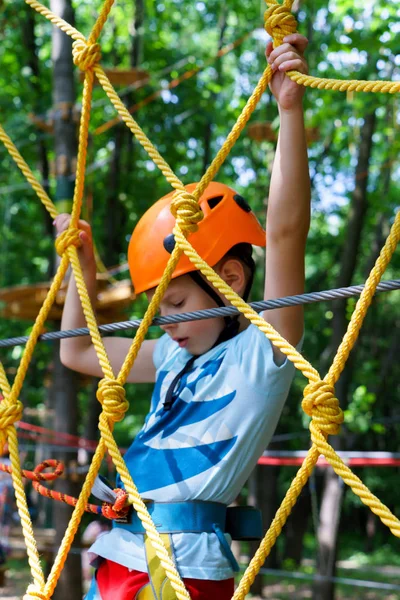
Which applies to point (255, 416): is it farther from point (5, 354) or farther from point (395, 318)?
point (395, 318)

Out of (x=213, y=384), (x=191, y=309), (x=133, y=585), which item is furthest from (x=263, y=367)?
(x=133, y=585)

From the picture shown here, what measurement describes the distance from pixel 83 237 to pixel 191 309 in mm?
364

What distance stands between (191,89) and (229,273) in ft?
19.3

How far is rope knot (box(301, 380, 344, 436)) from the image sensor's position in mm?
982

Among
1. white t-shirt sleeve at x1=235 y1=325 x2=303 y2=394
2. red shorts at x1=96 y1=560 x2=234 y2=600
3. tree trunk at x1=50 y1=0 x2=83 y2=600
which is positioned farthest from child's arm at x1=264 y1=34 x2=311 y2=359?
tree trunk at x1=50 y1=0 x2=83 y2=600

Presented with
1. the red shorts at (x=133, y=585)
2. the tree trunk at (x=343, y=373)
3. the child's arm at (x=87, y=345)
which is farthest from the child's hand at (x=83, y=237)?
the tree trunk at (x=343, y=373)

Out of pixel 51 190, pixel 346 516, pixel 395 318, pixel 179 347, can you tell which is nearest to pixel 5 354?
pixel 51 190

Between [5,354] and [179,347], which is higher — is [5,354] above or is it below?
below

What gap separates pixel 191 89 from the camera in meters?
7.06

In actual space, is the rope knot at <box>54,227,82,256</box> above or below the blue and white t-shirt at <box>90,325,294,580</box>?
above

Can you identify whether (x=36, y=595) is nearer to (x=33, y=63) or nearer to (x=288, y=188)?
(x=288, y=188)

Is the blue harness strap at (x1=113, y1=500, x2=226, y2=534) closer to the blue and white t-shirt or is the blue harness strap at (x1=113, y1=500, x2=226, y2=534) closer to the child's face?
the blue and white t-shirt

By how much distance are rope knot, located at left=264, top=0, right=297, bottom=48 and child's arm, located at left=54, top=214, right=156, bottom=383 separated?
0.66 metres

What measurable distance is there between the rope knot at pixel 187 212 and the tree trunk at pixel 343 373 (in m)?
4.40
